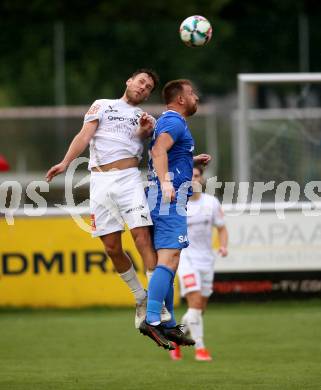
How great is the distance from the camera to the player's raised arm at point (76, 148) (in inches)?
353

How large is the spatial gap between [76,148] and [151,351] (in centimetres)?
435

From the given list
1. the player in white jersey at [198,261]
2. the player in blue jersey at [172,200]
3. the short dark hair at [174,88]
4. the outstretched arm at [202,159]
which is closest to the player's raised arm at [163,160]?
the player in blue jersey at [172,200]

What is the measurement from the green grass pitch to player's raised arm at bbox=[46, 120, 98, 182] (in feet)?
6.98

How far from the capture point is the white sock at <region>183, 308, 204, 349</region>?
12312mm

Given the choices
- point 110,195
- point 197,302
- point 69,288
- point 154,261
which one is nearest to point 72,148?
point 110,195

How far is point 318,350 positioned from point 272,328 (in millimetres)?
1888

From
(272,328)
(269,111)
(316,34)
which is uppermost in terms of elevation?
(316,34)

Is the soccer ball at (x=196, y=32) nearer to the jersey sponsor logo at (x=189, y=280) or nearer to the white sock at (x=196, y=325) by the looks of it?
the jersey sponsor logo at (x=189, y=280)

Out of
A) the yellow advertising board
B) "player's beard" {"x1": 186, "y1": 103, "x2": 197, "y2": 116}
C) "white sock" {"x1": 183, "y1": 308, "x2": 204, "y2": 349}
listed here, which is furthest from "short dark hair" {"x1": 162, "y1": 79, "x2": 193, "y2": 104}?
the yellow advertising board

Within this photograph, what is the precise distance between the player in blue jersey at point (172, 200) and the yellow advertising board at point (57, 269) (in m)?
6.63

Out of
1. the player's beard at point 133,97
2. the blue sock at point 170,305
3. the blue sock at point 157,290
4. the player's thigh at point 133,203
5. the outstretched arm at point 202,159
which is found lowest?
the blue sock at point 170,305

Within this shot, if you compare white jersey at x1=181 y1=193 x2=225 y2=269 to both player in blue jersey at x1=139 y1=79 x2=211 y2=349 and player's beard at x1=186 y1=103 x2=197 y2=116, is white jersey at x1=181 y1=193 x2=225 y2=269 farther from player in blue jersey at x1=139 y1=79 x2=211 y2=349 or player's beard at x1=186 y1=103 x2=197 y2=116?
player's beard at x1=186 y1=103 x2=197 y2=116

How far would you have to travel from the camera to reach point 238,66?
2880cm

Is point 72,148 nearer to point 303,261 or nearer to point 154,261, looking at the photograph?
point 154,261
